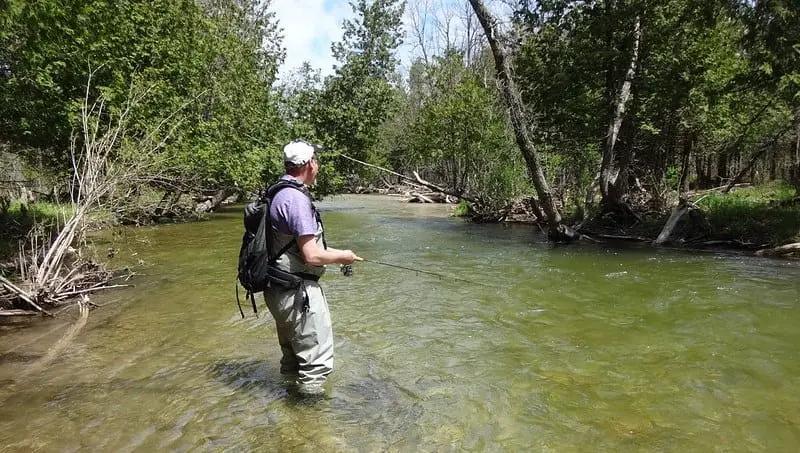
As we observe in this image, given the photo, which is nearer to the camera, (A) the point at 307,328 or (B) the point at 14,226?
(A) the point at 307,328

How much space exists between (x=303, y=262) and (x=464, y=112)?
19461 millimetres

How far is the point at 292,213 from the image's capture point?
13.6 feet

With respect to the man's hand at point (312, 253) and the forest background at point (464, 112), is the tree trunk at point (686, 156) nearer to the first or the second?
the forest background at point (464, 112)

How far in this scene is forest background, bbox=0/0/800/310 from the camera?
12.1m

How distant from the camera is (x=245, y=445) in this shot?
3.97 meters

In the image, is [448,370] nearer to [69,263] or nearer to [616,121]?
[69,263]

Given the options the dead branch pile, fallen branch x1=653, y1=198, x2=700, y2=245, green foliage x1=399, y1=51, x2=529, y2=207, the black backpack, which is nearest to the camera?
the black backpack

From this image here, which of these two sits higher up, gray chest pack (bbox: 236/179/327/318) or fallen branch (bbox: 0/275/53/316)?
gray chest pack (bbox: 236/179/327/318)

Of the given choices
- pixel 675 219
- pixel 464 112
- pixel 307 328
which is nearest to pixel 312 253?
pixel 307 328

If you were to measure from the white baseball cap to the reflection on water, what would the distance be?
195cm

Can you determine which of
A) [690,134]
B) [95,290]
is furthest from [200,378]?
[690,134]

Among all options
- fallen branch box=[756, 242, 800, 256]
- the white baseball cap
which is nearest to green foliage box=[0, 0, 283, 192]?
the white baseball cap

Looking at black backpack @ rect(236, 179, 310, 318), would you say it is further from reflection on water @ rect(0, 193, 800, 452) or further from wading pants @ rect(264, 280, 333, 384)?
reflection on water @ rect(0, 193, 800, 452)

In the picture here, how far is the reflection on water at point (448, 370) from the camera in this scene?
4141mm
